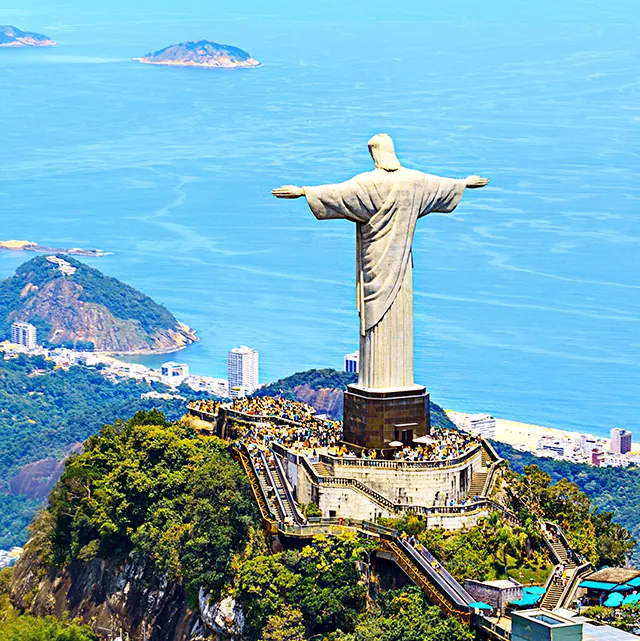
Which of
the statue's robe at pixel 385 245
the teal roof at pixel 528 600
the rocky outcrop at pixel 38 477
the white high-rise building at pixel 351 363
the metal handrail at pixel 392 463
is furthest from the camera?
the white high-rise building at pixel 351 363

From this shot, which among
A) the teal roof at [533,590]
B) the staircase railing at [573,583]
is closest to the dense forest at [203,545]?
the teal roof at [533,590]

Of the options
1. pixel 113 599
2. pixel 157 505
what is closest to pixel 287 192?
pixel 157 505

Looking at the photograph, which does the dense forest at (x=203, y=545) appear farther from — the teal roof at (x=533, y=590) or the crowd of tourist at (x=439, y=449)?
the crowd of tourist at (x=439, y=449)

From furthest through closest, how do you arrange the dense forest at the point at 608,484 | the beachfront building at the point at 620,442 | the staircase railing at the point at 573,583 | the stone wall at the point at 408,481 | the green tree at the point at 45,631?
1. the beachfront building at the point at 620,442
2. the dense forest at the point at 608,484
3. the green tree at the point at 45,631
4. the stone wall at the point at 408,481
5. the staircase railing at the point at 573,583

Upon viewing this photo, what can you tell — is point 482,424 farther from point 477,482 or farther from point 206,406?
point 477,482

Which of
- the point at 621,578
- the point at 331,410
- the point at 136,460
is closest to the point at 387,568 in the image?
the point at 621,578

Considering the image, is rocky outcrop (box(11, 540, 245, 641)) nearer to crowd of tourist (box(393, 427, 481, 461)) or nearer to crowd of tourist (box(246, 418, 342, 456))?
crowd of tourist (box(246, 418, 342, 456))


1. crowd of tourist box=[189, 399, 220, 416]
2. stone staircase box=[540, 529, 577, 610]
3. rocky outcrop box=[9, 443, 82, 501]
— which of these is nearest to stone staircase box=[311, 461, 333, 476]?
stone staircase box=[540, 529, 577, 610]
